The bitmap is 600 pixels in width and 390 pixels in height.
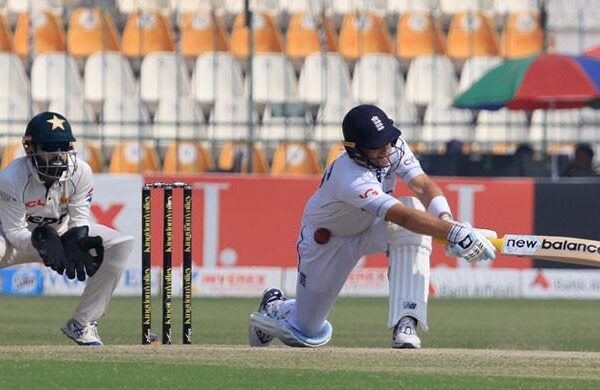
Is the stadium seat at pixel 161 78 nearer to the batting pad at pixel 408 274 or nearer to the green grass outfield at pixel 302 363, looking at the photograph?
the green grass outfield at pixel 302 363

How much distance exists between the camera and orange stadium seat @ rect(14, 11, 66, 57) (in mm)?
21500

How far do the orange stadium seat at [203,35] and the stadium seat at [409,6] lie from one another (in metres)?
2.57

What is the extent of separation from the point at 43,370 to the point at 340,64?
577 inches

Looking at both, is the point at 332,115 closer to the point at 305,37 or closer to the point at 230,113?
the point at 230,113

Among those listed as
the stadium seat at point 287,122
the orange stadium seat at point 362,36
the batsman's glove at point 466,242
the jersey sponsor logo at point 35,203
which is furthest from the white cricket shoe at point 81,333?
the orange stadium seat at point 362,36

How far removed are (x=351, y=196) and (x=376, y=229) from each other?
1.60ft

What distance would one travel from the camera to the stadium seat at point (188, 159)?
63.0 ft

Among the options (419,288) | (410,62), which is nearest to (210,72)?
(410,62)

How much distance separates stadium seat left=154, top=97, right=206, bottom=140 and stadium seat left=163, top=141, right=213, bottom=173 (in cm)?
104

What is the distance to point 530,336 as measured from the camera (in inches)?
468

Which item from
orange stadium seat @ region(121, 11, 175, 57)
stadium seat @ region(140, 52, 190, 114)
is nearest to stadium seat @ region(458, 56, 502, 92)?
stadium seat @ region(140, 52, 190, 114)

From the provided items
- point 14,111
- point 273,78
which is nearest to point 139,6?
point 273,78

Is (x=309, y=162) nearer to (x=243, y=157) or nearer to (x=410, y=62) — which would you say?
(x=243, y=157)

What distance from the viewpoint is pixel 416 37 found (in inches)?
872
